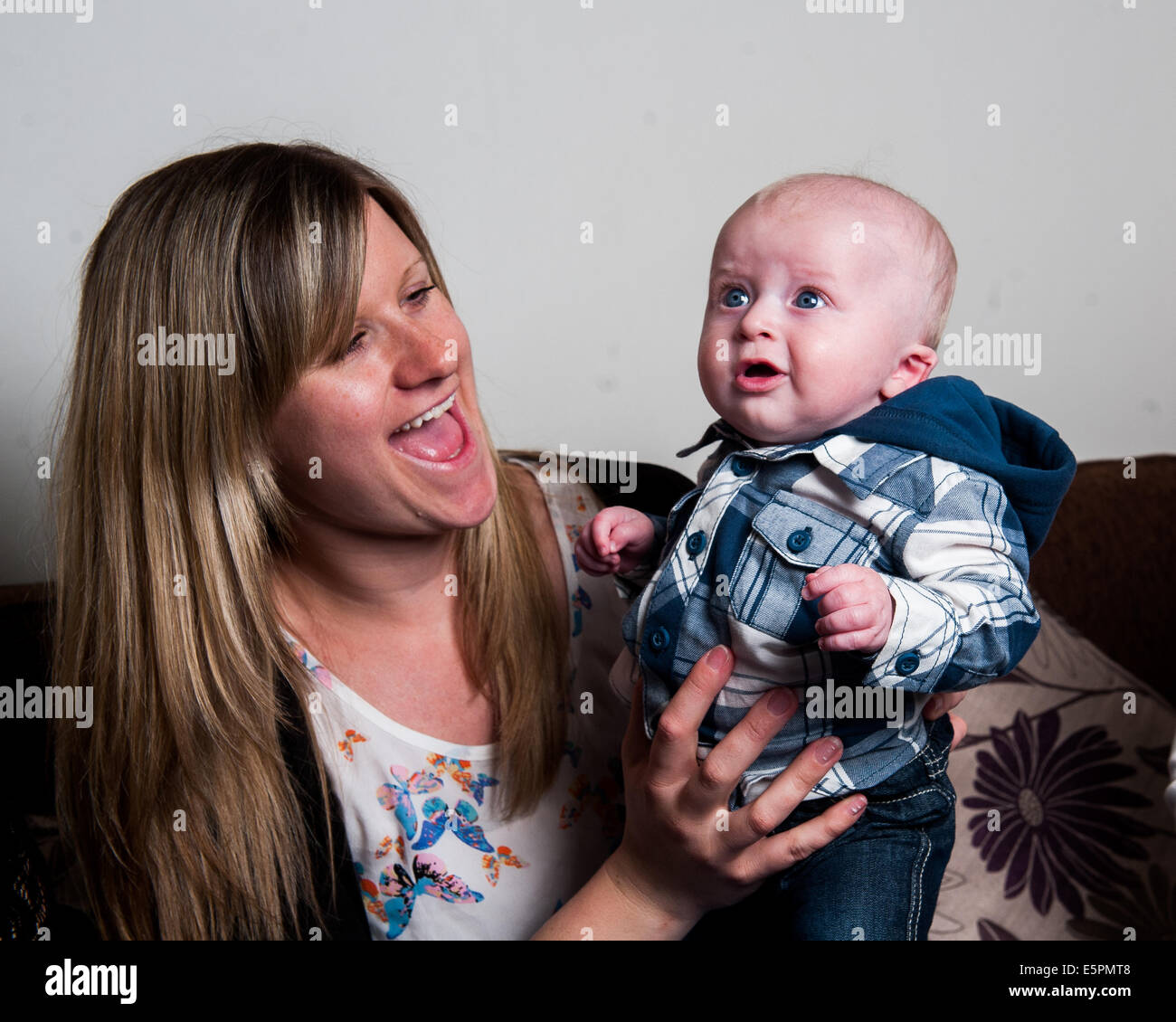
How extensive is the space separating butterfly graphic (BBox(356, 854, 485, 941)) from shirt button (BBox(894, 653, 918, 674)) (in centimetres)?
75

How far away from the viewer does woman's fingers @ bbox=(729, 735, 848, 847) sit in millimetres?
1262

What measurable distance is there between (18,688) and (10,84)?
1.10 m

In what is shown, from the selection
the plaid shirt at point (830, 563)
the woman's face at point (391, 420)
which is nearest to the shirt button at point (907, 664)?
the plaid shirt at point (830, 563)

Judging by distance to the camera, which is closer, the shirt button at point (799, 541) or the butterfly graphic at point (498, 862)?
the shirt button at point (799, 541)

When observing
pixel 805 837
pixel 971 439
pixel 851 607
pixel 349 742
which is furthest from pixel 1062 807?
pixel 349 742

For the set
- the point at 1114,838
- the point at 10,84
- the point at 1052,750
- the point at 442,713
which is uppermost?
the point at 10,84

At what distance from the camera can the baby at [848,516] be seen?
116 centimetres

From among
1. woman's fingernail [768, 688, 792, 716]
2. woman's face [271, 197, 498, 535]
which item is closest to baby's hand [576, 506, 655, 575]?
woman's face [271, 197, 498, 535]

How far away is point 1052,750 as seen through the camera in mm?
1952

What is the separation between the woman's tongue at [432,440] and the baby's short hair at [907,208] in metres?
0.50

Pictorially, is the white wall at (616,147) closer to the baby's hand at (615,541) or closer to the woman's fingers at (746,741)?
the baby's hand at (615,541)

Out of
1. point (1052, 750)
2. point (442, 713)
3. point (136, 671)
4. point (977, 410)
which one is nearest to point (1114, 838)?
point (1052, 750)

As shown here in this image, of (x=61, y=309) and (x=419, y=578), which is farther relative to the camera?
(x=61, y=309)
